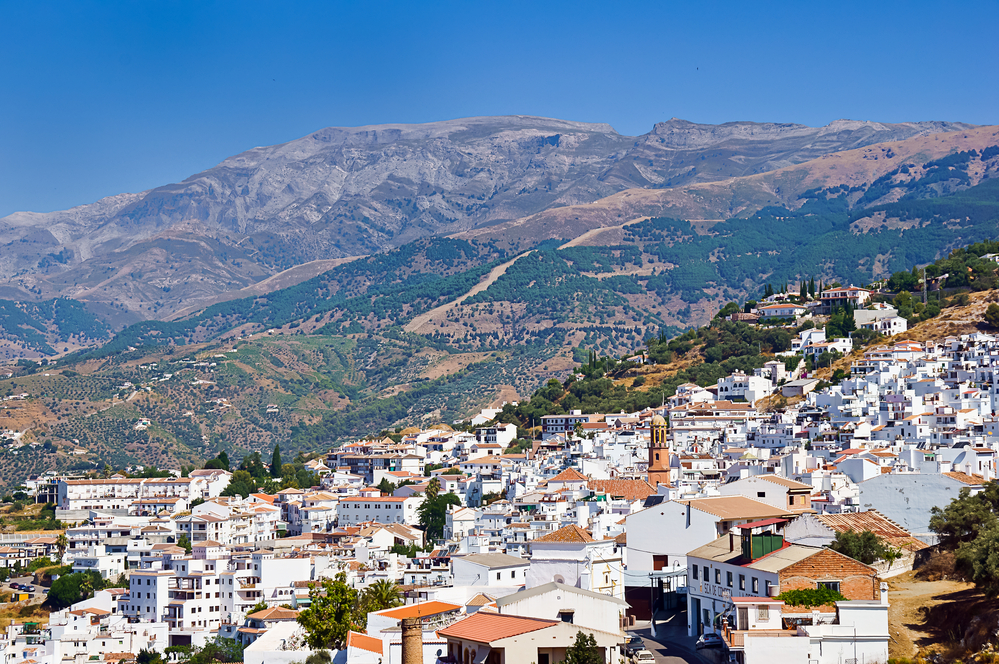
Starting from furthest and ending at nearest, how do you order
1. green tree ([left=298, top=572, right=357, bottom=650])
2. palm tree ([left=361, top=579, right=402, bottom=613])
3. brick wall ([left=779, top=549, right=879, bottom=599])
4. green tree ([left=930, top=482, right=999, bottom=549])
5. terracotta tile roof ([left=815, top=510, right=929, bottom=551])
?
1. palm tree ([left=361, top=579, right=402, bottom=613])
2. terracotta tile roof ([left=815, top=510, right=929, bottom=551])
3. green tree ([left=298, top=572, right=357, bottom=650])
4. green tree ([left=930, top=482, right=999, bottom=549])
5. brick wall ([left=779, top=549, right=879, bottom=599])

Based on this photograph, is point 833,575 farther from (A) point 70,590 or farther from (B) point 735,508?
(A) point 70,590

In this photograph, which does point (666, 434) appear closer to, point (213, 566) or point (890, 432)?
point (890, 432)

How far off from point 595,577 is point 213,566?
113 ft

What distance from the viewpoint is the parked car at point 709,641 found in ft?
107

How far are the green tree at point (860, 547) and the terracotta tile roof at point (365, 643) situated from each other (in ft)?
44.4

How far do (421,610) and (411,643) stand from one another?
7692 mm

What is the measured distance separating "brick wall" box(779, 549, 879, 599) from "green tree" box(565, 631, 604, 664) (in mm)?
5507

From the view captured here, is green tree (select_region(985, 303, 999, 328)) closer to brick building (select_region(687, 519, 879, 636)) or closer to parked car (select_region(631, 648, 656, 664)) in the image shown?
brick building (select_region(687, 519, 879, 636))

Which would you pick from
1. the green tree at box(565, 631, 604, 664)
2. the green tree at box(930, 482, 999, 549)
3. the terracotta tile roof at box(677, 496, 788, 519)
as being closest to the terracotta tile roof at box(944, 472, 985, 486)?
the green tree at box(930, 482, 999, 549)

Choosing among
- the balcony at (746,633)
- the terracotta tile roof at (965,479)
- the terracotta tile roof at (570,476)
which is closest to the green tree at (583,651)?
the balcony at (746,633)

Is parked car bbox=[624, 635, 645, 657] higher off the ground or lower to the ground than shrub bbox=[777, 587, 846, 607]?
lower

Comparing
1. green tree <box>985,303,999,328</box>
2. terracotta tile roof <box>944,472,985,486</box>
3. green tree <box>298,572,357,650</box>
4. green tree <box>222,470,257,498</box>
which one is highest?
green tree <box>985,303,999,328</box>

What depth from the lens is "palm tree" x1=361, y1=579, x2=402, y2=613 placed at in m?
42.7

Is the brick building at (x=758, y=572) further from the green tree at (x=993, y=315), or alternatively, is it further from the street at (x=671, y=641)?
the green tree at (x=993, y=315)
